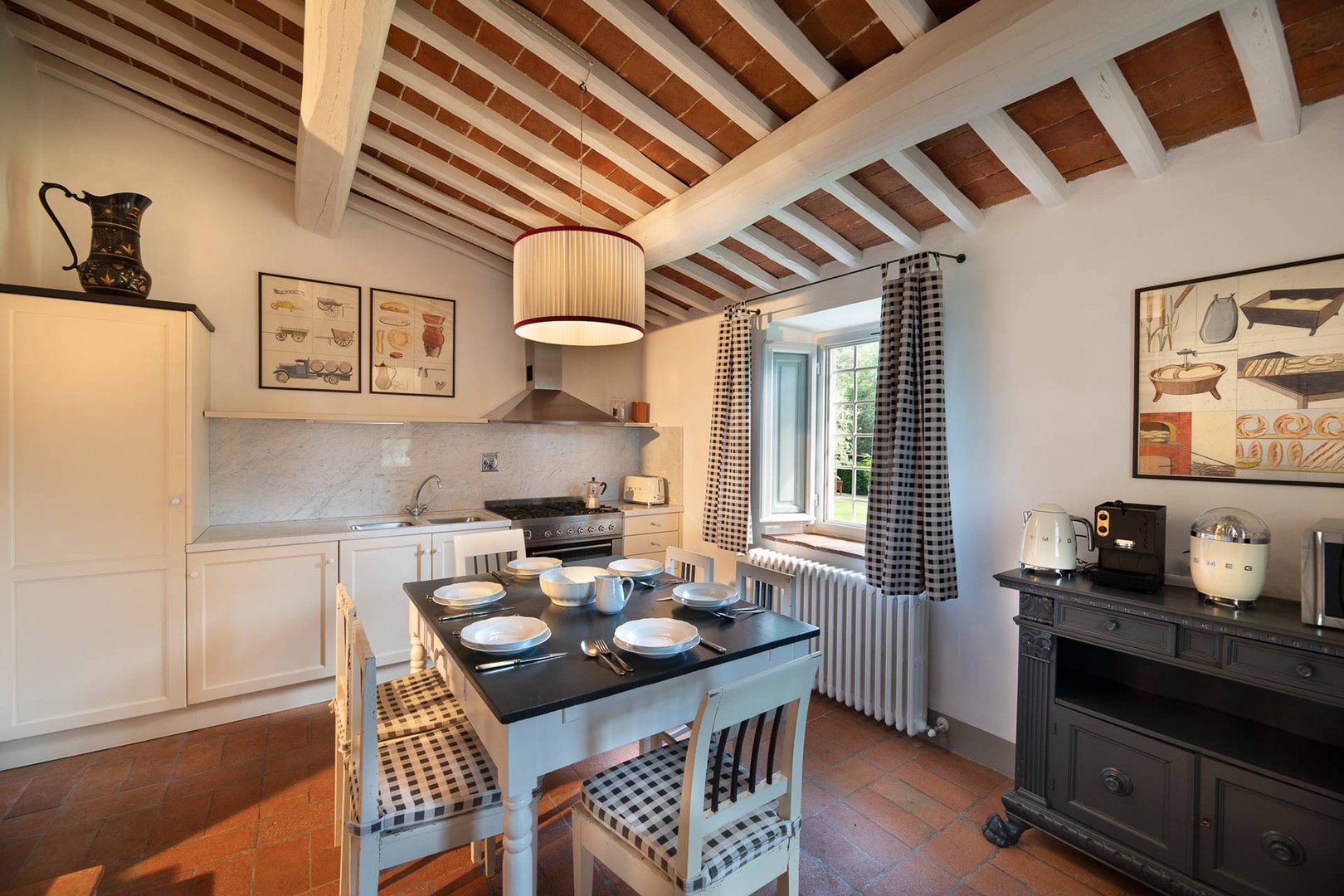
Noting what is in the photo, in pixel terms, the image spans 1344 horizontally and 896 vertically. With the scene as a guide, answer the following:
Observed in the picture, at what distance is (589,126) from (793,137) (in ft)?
3.10

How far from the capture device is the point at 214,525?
10.2 ft

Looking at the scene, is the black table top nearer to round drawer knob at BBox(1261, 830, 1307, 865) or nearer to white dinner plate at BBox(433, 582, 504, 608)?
white dinner plate at BBox(433, 582, 504, 608)

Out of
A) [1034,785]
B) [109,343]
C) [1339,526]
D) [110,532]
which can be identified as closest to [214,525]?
[110,532]

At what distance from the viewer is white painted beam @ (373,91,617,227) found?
258 cm

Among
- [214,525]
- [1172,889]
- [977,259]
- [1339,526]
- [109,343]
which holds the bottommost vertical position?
[1172,889]

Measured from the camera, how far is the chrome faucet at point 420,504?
3.65 meters

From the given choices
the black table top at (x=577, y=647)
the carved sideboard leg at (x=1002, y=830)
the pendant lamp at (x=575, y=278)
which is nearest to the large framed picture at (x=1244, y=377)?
the carved sideboard leg at (x=1002, y=830)

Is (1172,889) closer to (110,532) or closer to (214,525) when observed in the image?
(110,532)

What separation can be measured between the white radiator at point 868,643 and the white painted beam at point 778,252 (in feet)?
5.34

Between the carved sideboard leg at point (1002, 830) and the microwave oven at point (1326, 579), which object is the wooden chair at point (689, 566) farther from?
the microwave oven at point (1326, 579)

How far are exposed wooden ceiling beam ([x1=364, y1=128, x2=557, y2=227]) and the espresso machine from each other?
3102mm

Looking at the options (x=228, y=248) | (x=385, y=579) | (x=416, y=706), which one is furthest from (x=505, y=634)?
(x=228, y=248)

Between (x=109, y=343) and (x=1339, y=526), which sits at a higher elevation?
(x=109, y=343)

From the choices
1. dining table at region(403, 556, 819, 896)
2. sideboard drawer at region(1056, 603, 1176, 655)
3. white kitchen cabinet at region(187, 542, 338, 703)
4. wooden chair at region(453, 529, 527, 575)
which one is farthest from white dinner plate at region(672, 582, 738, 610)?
white kitchen cabinet at region(187, 542, 338, 703)
